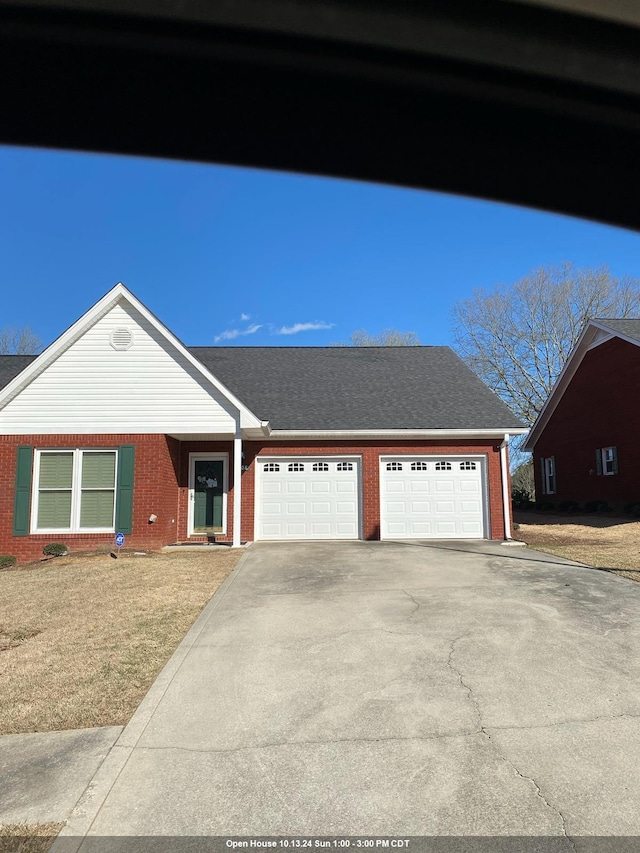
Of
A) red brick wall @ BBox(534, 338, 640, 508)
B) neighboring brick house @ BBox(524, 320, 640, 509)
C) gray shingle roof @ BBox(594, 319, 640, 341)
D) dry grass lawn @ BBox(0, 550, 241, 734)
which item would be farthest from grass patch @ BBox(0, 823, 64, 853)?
red brick wall @ BBox(534, 338, 640, 508)

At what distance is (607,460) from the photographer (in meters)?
23.6

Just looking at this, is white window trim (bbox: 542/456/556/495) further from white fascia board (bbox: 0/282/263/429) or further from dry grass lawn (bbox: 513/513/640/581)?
white fascia board (bbox: 0/282/263/429)

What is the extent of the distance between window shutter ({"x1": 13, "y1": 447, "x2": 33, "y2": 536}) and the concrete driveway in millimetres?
7977

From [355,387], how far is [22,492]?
9775mm

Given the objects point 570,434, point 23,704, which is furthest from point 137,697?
point 570,434

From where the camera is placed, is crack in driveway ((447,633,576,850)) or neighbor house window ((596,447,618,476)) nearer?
crack in driveway ((447,633,576,850))

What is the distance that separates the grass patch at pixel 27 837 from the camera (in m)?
2.87

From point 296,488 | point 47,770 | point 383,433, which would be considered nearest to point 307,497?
point 296,488

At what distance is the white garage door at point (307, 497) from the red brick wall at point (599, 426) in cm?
1224

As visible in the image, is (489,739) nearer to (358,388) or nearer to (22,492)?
(22,492)

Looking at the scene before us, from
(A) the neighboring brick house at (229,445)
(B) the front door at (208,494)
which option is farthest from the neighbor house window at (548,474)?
(B) the front door at (208,494)

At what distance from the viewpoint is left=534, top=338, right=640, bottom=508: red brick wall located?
21.8m

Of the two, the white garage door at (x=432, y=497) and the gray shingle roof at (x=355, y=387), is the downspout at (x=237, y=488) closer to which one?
the gray shingle roof at (x=355, y=387)

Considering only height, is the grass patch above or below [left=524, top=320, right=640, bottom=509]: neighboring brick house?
below
